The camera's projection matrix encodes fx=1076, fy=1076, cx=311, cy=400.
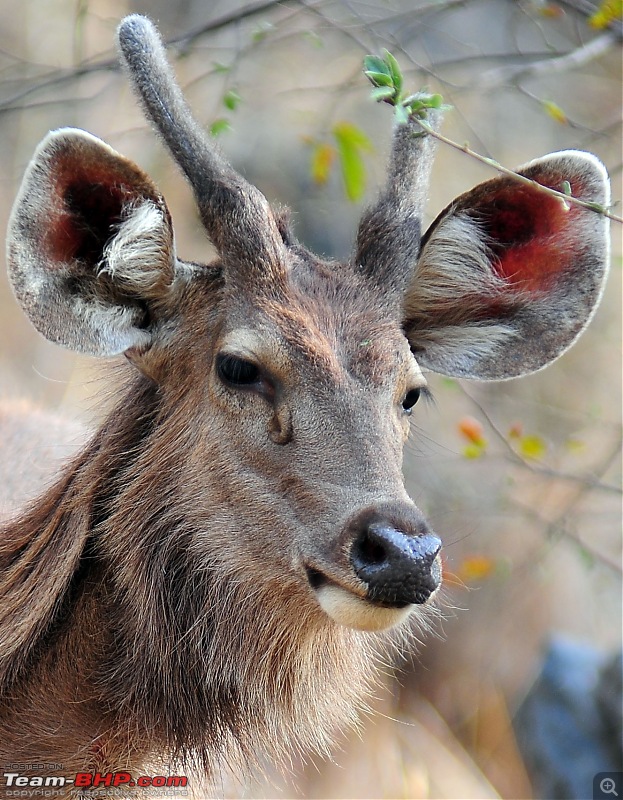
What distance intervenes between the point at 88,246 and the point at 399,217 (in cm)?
122

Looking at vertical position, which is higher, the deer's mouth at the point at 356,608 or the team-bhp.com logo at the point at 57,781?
the deer's mouth at the point at 356,608

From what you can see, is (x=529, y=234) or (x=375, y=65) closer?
(x=375, y=65)

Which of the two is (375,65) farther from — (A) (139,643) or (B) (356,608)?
(A) (139,643)

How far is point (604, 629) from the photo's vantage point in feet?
31.1

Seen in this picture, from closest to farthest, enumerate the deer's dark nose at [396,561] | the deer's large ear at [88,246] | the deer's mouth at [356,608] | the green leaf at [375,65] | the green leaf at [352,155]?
the deer's dark nose at [396,561] < the deer's mouth at [356,608] < the green leaf at [375,65] < the deer's large ear at [88,246] < the green leaf at [352,155]

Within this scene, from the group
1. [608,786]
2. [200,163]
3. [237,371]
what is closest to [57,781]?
Result: [237,371]

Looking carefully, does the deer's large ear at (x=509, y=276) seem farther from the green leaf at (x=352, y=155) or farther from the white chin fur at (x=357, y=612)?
the green leaf at (x=352, y=155)

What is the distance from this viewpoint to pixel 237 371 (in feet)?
12.6

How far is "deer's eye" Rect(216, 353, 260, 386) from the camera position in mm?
3832

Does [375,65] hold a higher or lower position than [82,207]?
higher

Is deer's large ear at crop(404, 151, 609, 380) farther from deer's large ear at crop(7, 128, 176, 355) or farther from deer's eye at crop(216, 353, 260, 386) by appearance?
deer's large ear at crop(7, 128, 176, 355)

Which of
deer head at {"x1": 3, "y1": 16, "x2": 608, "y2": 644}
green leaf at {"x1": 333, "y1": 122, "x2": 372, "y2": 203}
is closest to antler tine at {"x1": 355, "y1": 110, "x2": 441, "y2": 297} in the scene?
deer head at {"x1": 3, "y1": 16, "x2": 608, "y2": 644}

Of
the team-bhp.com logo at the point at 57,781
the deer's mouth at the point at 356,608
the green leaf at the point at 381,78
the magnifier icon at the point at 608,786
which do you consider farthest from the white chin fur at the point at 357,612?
the magnifier icon at the point at 608,786

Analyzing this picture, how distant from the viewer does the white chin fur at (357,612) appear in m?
3.35
